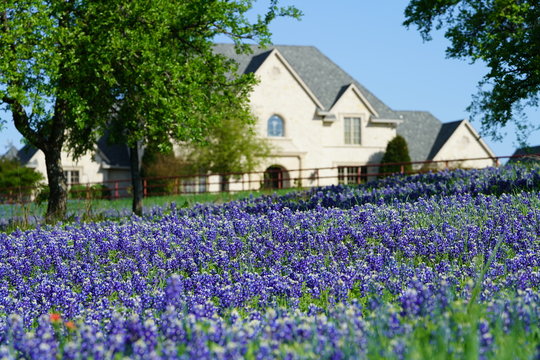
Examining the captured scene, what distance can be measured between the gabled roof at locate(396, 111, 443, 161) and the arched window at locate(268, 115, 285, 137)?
1069cm

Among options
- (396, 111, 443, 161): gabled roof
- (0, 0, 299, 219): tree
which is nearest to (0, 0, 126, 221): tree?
(0, 0, 299, 219): tree

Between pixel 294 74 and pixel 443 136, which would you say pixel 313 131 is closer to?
pixel 294 74

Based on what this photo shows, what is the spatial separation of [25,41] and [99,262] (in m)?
11.2

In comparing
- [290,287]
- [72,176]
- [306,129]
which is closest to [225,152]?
[306,129]

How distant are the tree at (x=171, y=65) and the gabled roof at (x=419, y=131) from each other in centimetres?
2924

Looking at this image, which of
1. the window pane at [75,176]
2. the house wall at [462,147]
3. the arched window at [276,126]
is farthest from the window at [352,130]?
the window pane at [75,176]

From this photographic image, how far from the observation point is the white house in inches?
1661

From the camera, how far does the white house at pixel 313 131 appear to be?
4219 centimetres

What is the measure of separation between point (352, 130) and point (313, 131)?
3370mm

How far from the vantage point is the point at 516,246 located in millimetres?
7781

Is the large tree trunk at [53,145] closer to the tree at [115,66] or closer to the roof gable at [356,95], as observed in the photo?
the tree at [115,66]

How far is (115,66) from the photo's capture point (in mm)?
19172

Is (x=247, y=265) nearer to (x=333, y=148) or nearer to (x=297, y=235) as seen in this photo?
(x=297, y=235)

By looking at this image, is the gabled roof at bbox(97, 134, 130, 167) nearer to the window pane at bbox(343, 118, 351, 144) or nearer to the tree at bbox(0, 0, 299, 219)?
the window pane at bbox(343, 118, 351, 144)
